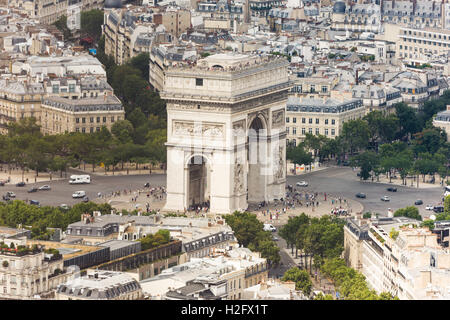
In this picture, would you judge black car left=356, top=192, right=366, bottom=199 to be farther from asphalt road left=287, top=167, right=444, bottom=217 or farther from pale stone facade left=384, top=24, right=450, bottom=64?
pale stone facade left=384, top=24, right=450, bottom=64

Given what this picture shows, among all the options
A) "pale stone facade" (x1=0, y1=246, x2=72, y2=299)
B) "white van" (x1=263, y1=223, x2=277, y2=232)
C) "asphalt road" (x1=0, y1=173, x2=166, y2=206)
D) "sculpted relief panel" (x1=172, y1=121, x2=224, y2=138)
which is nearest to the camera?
"pale stone facade" (x1=0, y1=246, x2=72, y2=299)

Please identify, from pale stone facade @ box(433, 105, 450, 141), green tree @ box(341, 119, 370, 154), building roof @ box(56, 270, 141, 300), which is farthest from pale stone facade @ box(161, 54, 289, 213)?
building roof @ box(56, 270, 141, 300)

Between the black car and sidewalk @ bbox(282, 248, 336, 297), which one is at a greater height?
sidewalk @ bbox(282, 248, 336, 297)

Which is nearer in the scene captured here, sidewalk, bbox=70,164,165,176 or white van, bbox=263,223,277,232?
white van, bbox=263,223,277,232

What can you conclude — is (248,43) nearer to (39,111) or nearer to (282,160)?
(39,111)

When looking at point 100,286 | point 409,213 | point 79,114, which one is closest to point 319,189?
point 409,213

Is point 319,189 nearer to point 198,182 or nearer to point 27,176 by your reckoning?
point 198,182
